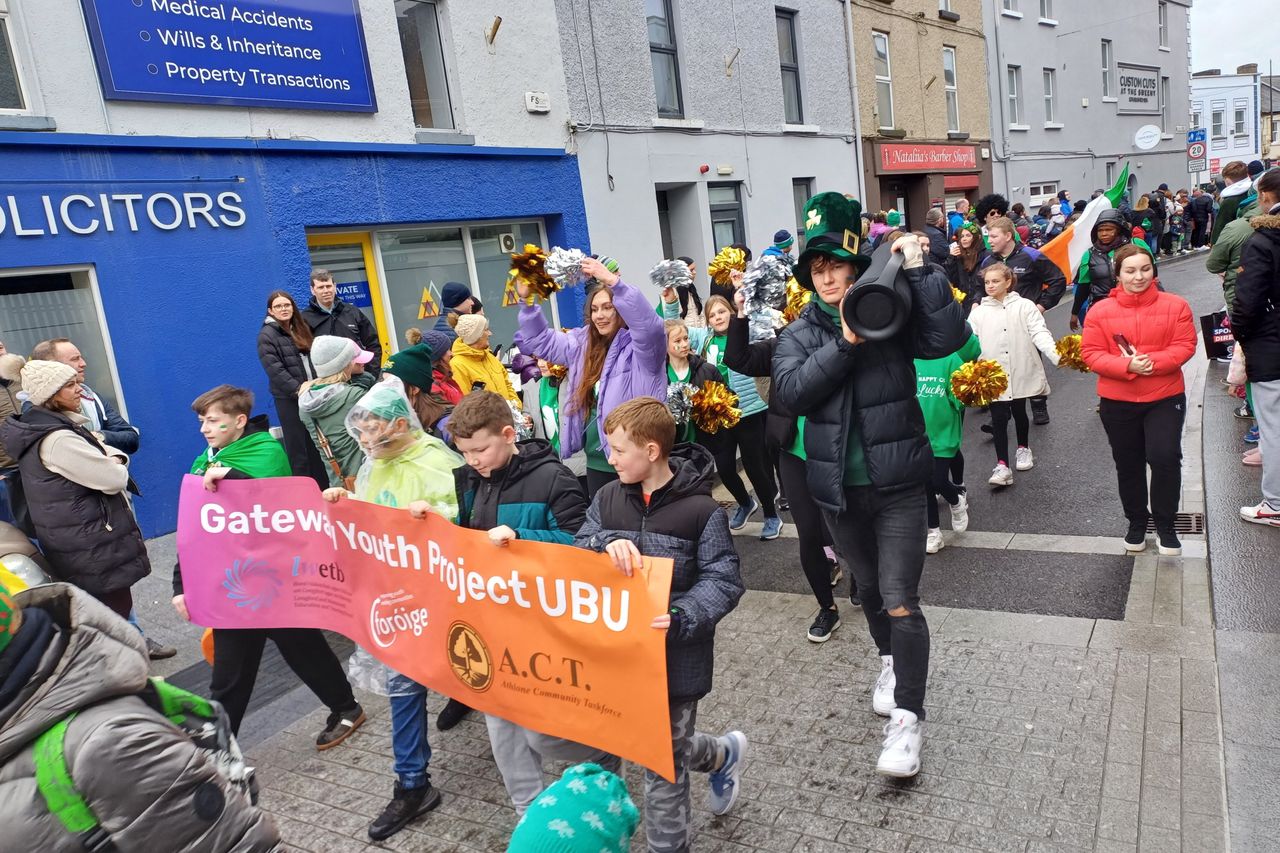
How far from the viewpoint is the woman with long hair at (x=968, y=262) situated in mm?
8219

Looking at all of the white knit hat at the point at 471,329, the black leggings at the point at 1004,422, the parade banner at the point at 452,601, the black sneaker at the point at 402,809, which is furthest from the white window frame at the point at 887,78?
the black sneaker at the point at 402,809

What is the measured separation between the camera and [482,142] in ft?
34.4

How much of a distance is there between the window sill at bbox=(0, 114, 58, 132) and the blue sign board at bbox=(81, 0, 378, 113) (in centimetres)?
59

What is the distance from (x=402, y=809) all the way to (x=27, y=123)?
6567 millimetres

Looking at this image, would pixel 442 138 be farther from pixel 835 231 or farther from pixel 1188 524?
pixel 1188 524

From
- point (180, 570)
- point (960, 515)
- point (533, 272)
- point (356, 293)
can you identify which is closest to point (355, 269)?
point (356, 293)

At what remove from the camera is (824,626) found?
14.1ft

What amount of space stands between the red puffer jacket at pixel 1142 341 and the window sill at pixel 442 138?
7.71 meters

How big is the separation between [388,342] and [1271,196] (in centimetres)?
826

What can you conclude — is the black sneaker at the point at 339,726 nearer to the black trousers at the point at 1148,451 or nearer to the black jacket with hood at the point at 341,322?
the black jacket with hood at the point at 341,322

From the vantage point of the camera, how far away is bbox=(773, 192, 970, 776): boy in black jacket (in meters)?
3.02

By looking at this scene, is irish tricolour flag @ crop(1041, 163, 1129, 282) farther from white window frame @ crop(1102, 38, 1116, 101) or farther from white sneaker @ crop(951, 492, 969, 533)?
white window frame @ crop(1102, 38, 1116, 101)

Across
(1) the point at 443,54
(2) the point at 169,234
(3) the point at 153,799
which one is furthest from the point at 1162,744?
(1) the point at 443,54

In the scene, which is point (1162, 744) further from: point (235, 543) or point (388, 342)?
point (388, 342)
